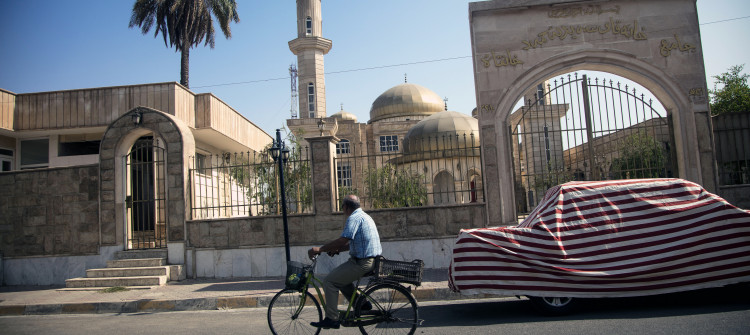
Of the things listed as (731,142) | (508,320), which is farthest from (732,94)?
(508,320)

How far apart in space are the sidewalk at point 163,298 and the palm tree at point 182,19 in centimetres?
1280

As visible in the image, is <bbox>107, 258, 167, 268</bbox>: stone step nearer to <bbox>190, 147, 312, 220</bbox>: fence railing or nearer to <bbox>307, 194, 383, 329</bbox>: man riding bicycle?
<bbox>190, 147, 312, 220</bbox>: fence railing

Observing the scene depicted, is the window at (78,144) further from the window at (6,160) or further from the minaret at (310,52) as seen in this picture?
the minaret at (310,52)

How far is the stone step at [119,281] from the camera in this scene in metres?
10.2

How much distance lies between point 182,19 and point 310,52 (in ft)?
54.3

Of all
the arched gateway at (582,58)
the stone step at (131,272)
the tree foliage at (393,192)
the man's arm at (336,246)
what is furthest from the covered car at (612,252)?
the stone step at (131,272)

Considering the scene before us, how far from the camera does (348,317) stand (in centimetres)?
509

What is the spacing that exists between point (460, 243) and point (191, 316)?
408cm

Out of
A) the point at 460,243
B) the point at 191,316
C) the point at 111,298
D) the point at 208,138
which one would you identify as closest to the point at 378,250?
the point at 460,243

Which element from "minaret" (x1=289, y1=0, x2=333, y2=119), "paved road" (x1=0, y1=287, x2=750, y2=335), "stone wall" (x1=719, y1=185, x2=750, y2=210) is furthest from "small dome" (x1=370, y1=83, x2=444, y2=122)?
"paved road" (x1=0, y1=287, x2=750, y2=335)

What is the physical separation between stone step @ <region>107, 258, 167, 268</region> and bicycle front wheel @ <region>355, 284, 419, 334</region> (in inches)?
283

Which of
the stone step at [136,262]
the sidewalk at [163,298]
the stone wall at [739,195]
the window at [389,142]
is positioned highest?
the window at [389,142]

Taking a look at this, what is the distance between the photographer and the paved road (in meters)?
5.36

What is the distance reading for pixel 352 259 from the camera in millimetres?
5207
